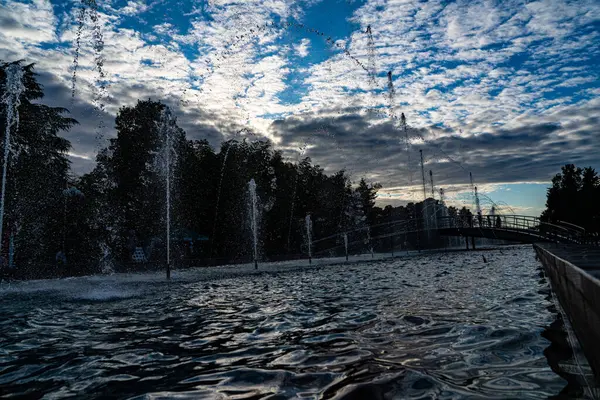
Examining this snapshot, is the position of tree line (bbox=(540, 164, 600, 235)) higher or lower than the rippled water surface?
higher

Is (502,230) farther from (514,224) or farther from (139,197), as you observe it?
(139,197)

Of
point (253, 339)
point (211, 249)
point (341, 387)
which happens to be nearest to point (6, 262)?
point (211, 249)

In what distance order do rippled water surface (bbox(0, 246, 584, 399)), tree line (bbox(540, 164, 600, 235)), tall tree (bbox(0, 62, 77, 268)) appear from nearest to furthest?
A: rippled water surface (bbox(0, 246, 584, 399)) → tall tree (bbox(0, 62, 77, 268)) → tree line (bbox(540, 164, 600, 235))

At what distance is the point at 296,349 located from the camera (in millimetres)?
5836

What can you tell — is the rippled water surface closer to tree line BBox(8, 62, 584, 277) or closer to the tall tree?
tree line BBox(8, 62, 584, 277)

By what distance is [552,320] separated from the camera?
704 cm

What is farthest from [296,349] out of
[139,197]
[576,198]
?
[576,198]

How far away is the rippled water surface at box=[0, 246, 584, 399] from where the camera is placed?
4.13 meters

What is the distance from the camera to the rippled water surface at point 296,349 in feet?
13.6

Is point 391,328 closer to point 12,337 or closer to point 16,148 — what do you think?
point 12,337

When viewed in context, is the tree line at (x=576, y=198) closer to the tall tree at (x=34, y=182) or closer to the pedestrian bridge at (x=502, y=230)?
the pedestrian bridge at (x=502, y=230)

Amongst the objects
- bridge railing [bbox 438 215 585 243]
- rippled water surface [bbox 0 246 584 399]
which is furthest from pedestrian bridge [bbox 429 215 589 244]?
rippled water surface [bbox 0 246 584 399]

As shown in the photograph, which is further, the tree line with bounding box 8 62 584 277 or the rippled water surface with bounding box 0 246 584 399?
the tree line with bounding box 8 62 584 277

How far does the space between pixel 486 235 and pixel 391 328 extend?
45.4 m
